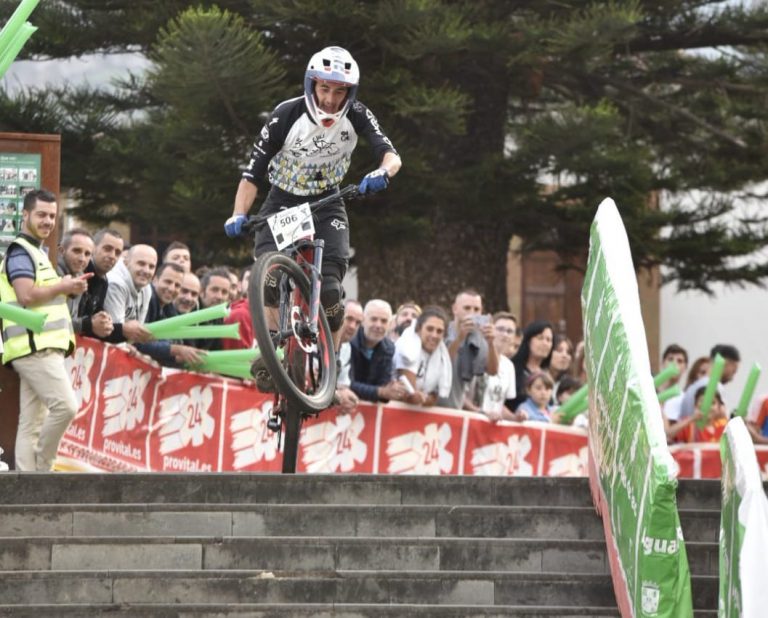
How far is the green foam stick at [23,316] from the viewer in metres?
11.1

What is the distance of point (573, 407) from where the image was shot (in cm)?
1534

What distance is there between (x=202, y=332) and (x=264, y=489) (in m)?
3.84

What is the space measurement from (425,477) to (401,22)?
11593 millimetres

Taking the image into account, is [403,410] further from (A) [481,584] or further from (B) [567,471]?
(A) [481,584]

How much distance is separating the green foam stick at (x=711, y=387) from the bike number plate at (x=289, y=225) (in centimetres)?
637

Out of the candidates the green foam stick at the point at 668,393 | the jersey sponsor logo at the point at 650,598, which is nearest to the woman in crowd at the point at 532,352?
the green foam stick at the point at 668,393

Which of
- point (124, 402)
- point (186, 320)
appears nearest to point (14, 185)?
point (186, 320)

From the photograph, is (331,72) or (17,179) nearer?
(331,72)

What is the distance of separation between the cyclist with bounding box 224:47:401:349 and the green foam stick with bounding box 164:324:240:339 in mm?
2822

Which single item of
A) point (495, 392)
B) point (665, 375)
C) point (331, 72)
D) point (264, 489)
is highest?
point (331, 72)

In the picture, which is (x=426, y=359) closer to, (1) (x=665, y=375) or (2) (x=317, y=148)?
(1) (x=665, y=375)

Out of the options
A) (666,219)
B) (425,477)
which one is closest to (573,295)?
(666,219)

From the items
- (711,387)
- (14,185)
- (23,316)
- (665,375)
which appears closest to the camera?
(23,316)

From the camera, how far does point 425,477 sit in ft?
32.8
